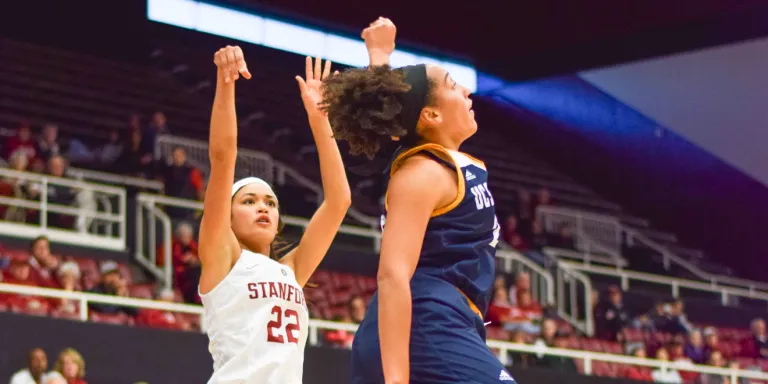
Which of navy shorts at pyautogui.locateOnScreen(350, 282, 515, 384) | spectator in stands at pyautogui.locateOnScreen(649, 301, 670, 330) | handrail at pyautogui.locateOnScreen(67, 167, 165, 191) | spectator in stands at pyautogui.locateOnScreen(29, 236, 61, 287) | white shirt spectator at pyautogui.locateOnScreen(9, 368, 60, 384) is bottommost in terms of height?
navy shorts at pyautogui.locateOnScreen(350, 282, 515, 384)

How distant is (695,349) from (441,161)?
34.1 feet

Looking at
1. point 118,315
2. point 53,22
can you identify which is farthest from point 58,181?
point 53,22

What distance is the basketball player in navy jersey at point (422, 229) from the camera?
2848 mm

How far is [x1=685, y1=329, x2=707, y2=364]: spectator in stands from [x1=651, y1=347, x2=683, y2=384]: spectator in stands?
442 mm

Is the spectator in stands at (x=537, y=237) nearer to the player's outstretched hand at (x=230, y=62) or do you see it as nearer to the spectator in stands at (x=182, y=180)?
the spectator in stands at (x=182, y=180)

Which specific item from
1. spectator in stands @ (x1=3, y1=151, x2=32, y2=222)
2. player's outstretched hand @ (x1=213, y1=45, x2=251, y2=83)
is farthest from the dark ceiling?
player's outstretched hand @ (x1=213, y1=45, x2=251, y2=83)

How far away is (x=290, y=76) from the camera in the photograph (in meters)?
18.4

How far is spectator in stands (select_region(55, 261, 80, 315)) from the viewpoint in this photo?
29.8 feet

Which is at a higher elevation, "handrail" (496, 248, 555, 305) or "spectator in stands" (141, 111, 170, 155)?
"spectator in stands" (141, 111, 170, 155)

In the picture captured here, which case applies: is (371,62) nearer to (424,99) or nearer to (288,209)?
(424,99)

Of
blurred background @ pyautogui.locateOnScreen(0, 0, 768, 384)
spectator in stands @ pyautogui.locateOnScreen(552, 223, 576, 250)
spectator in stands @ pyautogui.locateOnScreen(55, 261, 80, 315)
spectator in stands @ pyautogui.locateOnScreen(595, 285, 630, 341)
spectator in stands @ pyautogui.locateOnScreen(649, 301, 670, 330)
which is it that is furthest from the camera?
spectator in stands @ pyautogui.locateOnScreen(552, 223, 576, 250)

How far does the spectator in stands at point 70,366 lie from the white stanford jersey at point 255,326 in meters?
4.58

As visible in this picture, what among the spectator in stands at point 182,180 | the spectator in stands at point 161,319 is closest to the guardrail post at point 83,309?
the spectator in stands at point 161,319

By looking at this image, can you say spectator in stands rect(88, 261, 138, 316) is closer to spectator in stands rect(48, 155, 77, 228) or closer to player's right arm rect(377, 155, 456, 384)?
spectator in stands rect(48, 155, 77, 228)
